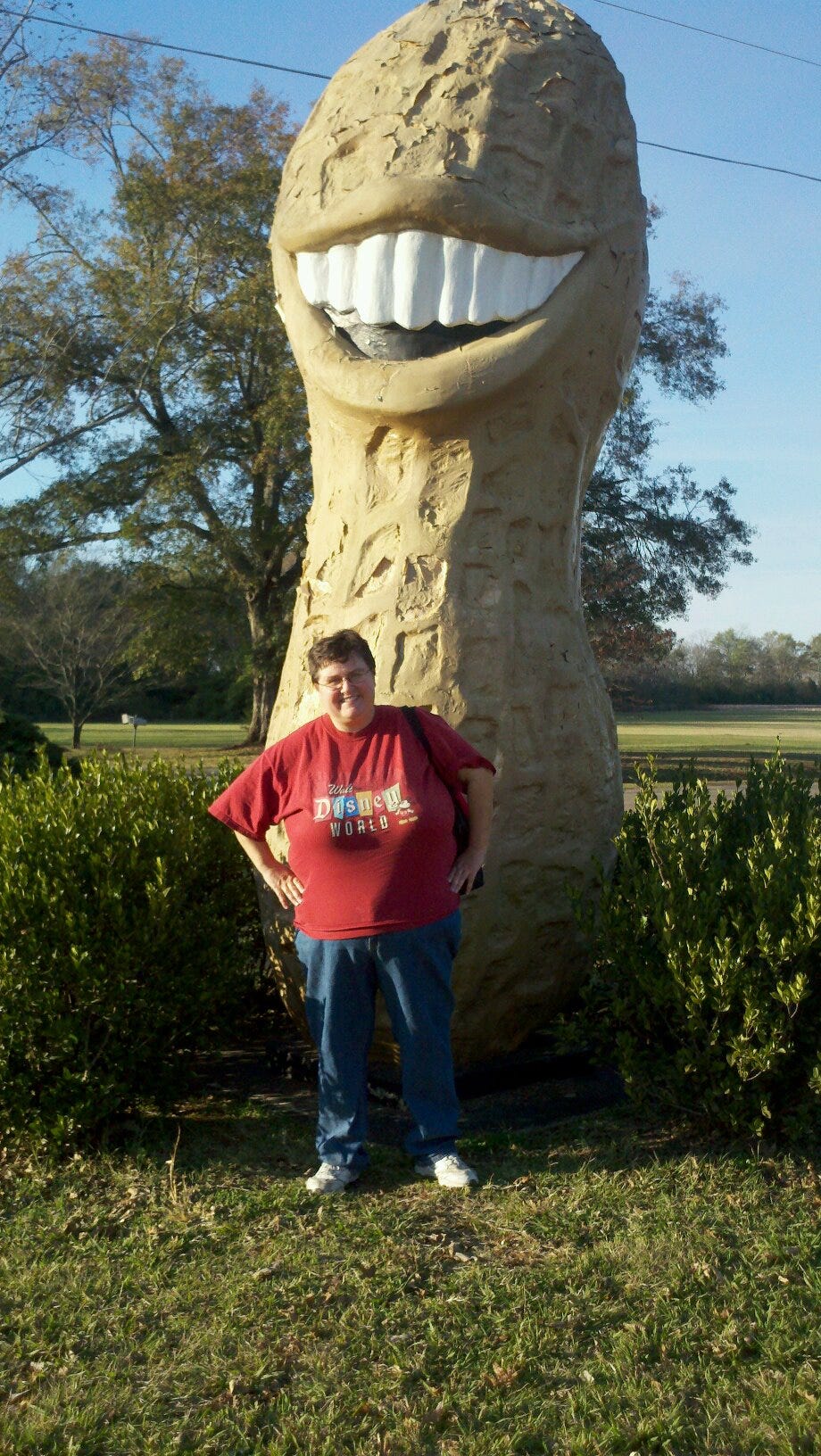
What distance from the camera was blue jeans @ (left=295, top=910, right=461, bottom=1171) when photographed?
3.72 metres

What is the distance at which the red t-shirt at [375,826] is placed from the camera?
3684mm

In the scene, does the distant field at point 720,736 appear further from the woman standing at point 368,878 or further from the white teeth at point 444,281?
the woman standing at point 368,878

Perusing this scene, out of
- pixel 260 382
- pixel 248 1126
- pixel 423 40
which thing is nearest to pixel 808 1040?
pixel 248 1126

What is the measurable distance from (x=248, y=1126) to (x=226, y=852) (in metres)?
0.97

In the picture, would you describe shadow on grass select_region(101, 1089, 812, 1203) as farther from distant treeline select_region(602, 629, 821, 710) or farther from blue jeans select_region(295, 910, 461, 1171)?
distant treeline select_region(602, 629, 821, 710)

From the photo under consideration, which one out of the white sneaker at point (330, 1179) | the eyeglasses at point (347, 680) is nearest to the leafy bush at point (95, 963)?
the white sneaker at point (330, 1179)

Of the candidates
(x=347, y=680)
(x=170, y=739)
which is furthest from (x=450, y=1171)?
(x=170, y=739)

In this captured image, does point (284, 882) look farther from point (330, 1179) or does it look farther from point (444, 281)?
point (444, 281)

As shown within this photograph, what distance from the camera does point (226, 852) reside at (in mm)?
4656

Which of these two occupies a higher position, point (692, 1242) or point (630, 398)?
point (630, 398)

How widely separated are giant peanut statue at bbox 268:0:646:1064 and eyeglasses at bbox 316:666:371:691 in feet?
1.78

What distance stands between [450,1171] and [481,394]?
96.6 inches

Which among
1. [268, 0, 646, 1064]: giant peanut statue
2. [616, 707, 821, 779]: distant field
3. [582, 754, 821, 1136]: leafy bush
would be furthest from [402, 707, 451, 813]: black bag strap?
[616, 707, 821, 779]: distant field

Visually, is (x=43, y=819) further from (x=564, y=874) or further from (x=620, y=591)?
(x=620, y=591)
